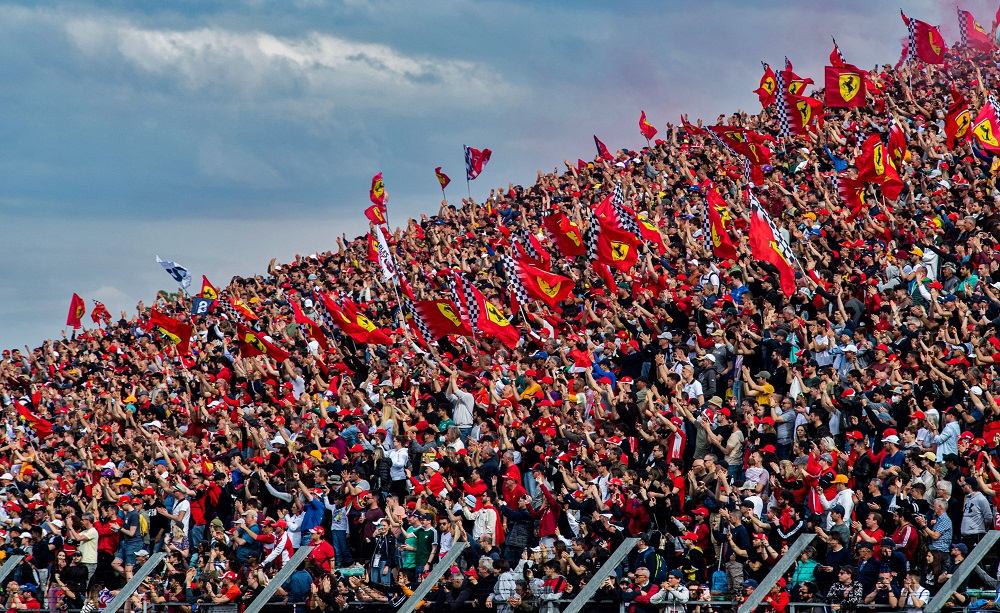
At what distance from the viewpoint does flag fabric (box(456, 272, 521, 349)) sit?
25375 millimetres

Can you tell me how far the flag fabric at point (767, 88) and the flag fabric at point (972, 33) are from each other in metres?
6.08

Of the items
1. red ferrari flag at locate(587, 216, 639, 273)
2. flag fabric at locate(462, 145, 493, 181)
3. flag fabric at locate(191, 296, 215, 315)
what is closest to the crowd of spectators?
red ferrari flag at locate(587, 216, 639, 273)

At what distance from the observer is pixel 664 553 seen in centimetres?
1655

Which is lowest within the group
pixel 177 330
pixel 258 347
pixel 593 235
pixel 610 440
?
pixel 610 440

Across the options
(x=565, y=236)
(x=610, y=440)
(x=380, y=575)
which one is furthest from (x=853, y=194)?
(x=380, y=575)

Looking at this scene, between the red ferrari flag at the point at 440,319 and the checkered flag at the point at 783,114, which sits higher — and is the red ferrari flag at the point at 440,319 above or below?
below

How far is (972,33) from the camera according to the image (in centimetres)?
3994

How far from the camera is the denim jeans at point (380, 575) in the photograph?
18.7 meters

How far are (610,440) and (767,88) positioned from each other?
20.7 m

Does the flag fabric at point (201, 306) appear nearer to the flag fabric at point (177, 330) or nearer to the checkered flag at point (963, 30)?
the flag fabric at point (177, 330)

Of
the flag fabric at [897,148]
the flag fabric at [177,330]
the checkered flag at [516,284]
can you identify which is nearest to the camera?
the checkered flag at [516,284]

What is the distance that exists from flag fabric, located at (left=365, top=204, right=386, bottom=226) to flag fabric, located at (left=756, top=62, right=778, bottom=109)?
34.5 ft

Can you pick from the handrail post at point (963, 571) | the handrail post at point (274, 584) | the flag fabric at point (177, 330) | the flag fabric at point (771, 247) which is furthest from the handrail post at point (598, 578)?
the flag fabric at point (177, 330)

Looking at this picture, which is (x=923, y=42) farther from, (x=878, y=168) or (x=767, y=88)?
(x=878, y=168)
